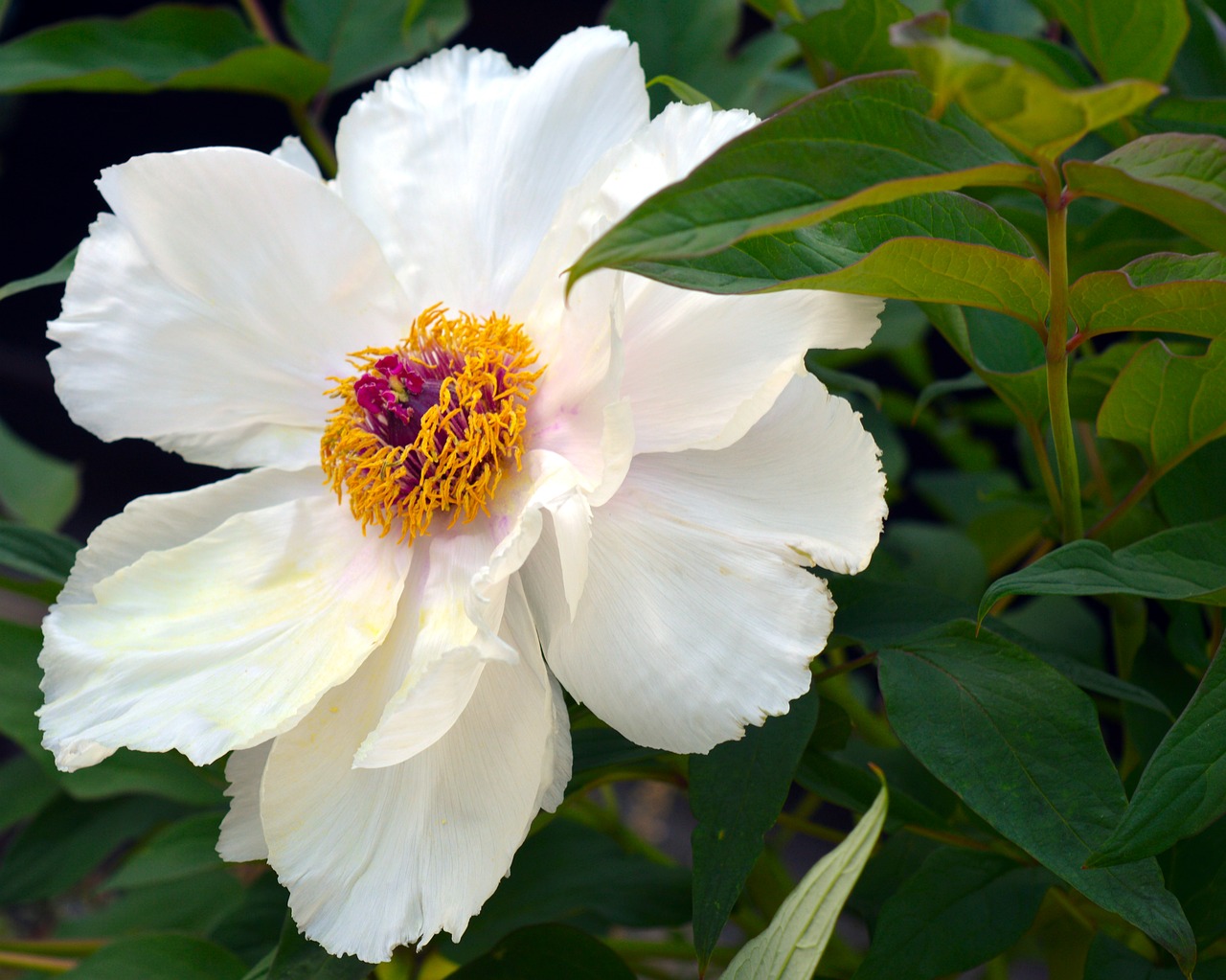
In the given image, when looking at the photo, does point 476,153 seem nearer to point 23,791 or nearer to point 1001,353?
point 1001,353

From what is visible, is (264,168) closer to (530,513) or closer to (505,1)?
(530,513)

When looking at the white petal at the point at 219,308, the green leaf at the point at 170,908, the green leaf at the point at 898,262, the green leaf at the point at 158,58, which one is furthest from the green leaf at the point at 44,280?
the green leaf at the point at 170,908

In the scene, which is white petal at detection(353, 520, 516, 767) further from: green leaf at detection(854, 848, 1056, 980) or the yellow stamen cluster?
green leaf at detection(854, 848, 1056, 980)

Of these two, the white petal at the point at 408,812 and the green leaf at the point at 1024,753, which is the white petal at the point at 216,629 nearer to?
the white petal at the point at 408,812

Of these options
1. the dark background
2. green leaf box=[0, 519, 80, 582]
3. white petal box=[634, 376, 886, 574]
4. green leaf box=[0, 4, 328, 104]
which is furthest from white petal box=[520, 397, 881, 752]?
the dark background

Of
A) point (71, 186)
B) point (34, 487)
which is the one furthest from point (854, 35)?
point (71, 186)
